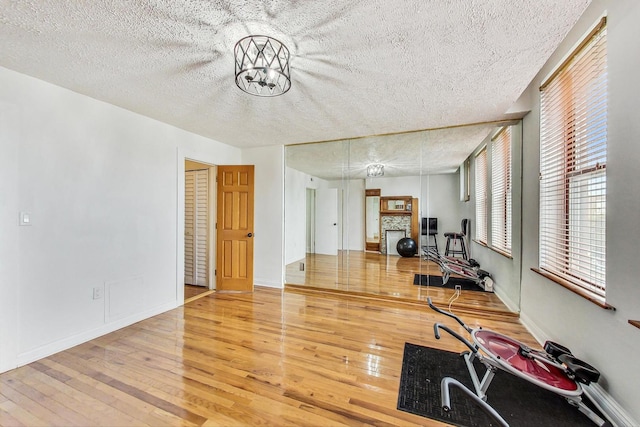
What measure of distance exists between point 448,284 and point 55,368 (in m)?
4.93

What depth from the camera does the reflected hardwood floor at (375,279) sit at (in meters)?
3.72

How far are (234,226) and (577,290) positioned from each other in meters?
4.15

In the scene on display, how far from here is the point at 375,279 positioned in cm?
459

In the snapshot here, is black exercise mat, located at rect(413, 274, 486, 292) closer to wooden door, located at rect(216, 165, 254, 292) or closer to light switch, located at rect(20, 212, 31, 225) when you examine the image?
wooden door, located at rect(216, 165, 254, 292)

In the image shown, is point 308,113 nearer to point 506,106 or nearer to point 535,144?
point 506,106

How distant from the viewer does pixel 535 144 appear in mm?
2793

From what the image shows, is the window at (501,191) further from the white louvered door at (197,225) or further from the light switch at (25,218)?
the light switch at (25,218)

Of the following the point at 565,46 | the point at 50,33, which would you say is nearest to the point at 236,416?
the point at 50,33

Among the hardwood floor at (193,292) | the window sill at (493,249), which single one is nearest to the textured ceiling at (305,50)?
the window sill at (493,249)

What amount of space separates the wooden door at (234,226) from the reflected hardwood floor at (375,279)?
899 mm

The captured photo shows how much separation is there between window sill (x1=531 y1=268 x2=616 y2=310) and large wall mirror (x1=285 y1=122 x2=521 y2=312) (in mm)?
1125

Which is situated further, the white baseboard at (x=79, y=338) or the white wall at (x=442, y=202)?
the white wall at (x=442, y=202)

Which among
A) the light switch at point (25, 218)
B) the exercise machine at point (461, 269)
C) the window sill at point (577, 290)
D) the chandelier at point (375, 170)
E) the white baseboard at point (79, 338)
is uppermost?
the chandelier at point (375, 170)

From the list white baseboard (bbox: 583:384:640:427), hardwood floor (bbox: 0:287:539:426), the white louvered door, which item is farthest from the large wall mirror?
white baseboard (bbox: 583:384:640:427)
